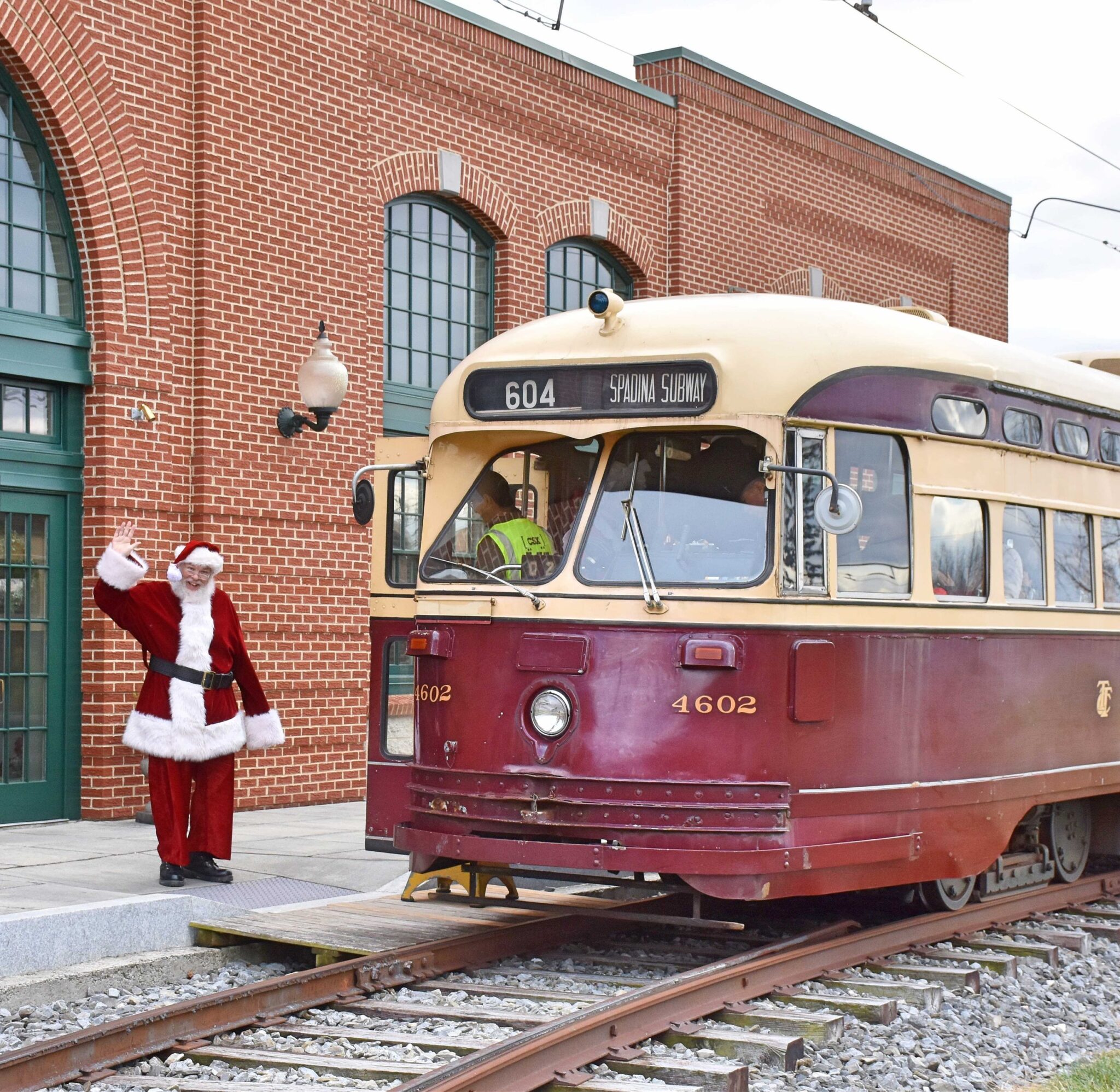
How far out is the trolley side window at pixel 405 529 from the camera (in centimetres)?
880

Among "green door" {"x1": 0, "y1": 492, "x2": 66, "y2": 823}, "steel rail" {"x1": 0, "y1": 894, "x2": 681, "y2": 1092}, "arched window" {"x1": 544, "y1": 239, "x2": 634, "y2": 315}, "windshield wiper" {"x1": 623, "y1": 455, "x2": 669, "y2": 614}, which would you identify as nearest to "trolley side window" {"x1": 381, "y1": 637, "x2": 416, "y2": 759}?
"steel rail" {"x1": 0, "y1": 894, "x2": 681, "y2": 1092}

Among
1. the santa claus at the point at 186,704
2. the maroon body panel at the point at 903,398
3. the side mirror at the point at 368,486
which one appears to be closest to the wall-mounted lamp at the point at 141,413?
the santa claus at the point at 186,704

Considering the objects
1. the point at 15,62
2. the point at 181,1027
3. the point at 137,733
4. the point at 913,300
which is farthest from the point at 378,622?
the point at 913,300

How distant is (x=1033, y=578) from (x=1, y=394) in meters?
6.89

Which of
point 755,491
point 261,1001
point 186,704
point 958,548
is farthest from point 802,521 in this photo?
point 186,704

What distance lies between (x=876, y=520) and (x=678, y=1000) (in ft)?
8.06

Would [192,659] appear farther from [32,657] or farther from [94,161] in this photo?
[94,161]

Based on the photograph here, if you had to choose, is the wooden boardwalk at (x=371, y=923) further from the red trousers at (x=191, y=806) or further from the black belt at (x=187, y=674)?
the black belt at (x=187, y=674)

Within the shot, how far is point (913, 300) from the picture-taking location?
2175 centimetres

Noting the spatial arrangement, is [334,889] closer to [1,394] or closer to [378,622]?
[378,622]

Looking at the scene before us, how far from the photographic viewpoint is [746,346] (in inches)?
305

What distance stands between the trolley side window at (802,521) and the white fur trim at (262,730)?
10.7 feet

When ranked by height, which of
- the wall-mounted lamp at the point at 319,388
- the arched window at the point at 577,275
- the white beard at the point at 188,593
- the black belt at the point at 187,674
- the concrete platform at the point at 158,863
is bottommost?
the concrete platform at the point at 158,863

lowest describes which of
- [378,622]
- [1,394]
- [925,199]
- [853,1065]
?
[853,1065]
